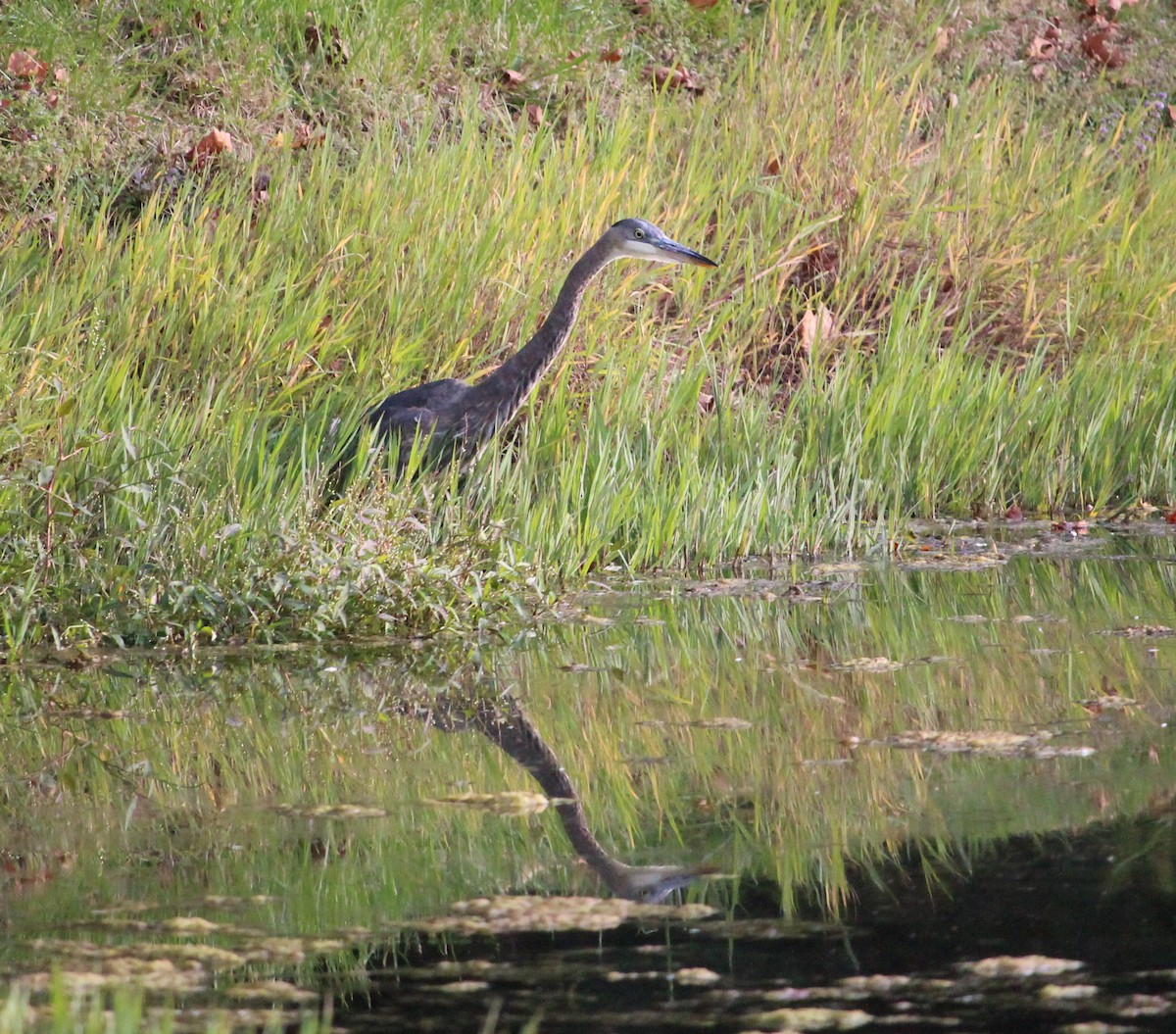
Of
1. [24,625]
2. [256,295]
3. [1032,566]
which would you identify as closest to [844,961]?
[24,625]

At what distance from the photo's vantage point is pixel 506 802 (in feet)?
11.2

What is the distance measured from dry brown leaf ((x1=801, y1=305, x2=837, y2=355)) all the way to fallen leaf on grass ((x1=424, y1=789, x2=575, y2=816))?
426 cm

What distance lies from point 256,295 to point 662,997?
422 cm

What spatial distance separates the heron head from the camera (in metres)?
6.34

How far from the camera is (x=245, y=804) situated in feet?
11.3

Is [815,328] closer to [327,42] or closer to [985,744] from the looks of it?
[327,42]

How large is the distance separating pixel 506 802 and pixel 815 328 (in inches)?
179

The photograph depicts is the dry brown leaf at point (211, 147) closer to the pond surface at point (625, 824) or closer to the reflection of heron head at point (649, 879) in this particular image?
the pond surface at point (625, 824)

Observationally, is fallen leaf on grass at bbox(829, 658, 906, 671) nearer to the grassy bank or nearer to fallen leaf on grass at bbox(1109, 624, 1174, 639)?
fallen leaf on grass at bbox(1109, 624, 1174, 639)

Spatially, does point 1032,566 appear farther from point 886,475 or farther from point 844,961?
point 844,961


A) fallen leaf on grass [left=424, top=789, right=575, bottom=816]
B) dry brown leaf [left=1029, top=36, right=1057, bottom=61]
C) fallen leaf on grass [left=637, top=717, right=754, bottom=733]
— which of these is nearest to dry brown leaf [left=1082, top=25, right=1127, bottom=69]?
dry brown leaf [left=1029, top=36, right=1057, bottom=61]

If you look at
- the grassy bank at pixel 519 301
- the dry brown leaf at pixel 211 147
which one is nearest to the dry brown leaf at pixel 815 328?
the grassy bank at pixel 519 301

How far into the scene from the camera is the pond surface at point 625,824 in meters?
2.48

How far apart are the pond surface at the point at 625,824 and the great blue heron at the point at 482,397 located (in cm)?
94
